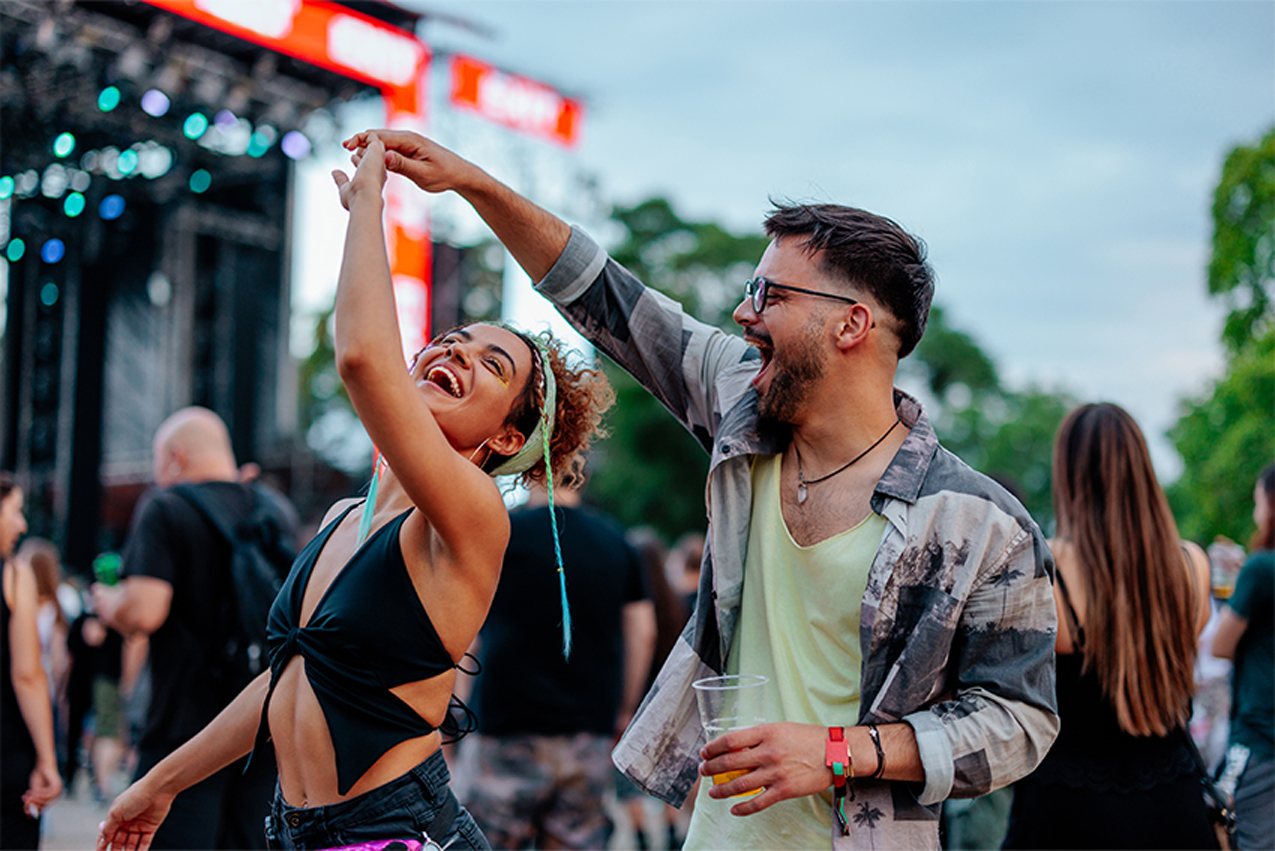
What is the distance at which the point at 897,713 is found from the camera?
1.90 m

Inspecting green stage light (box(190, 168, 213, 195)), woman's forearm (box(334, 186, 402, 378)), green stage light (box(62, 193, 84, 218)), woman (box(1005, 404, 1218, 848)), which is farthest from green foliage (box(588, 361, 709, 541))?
woman's forearm (box(334, 186, 402, 378))

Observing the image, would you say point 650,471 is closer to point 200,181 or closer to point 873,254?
point 200,181

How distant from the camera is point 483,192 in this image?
7.21ft

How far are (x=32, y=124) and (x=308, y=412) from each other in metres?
21.8

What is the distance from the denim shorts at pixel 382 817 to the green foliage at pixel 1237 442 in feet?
73.7

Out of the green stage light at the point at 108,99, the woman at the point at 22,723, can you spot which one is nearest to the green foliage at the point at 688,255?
the green stage light at the point at 108,99

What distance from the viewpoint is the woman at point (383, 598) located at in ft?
5.24

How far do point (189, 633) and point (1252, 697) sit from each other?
Answer: 3.93m

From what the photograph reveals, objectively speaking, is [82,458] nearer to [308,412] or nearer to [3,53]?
[3,53]

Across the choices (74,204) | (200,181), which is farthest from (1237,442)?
(74,204)

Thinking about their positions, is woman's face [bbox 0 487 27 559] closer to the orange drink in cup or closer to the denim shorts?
the denim shorts

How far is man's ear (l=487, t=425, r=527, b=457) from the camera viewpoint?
204 centimetres

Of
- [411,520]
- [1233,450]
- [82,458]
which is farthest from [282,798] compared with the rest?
[1233,450]

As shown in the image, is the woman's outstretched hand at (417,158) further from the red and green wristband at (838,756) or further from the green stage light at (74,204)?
the green stage light at (74,204)
